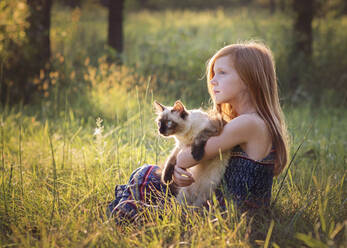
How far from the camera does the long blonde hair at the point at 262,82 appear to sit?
7.88ft

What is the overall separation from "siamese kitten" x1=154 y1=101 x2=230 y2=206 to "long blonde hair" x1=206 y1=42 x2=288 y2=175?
0.35m

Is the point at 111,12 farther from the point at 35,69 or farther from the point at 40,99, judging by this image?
the point at 40,99

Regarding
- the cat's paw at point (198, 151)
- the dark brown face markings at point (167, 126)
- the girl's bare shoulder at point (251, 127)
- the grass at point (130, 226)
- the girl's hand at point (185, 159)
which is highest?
the girl's bare shoulder at point (251, 127)

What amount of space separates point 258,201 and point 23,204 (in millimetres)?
1766

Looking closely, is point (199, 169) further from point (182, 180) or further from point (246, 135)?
point (246, 135)

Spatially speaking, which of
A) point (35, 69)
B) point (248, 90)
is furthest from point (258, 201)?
point (35, 69)

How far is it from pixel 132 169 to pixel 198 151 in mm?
1076

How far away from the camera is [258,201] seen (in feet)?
7.82

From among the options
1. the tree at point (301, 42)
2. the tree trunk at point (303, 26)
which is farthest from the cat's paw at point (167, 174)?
the tree trunk at point (303, 26)

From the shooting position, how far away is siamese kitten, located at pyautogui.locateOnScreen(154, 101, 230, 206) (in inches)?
95.5

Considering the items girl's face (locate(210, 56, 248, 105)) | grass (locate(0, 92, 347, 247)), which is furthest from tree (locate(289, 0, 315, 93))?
girl's face (locate(210, 56, 248, 105))

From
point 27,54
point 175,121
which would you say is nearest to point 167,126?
point 175,121

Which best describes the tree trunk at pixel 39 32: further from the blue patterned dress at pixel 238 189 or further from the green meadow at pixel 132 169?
the blue patterned dress at pixel 238 189

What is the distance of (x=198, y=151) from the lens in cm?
234
